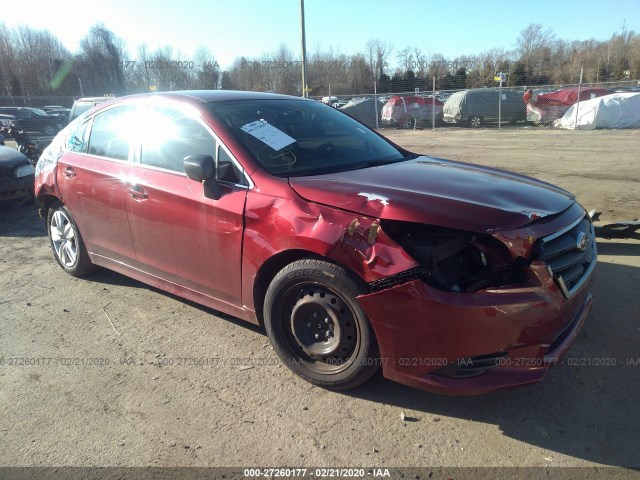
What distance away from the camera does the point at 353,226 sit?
8.13 ft

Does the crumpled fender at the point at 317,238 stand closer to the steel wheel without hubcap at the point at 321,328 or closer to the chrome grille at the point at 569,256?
the steel wheel without hubcap at the point at 321,328

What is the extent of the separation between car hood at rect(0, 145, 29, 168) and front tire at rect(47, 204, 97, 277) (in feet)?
10.7

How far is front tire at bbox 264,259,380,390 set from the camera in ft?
8.39

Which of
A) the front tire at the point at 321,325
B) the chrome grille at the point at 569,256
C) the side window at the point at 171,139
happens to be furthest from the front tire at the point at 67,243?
the chrome grille at the point at 569,256

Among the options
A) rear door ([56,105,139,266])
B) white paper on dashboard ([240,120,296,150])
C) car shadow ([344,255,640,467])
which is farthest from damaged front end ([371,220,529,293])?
rear door ([56,105,139,266])

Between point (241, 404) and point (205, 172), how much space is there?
1.43 meters

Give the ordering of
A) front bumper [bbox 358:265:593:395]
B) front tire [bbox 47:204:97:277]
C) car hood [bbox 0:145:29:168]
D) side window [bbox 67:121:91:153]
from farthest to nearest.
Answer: car hood [bbox 0:145:29:168], front tire [bbox 47:204:97:277], side window [bbox 67:121:91:153], front bumper [bbox 358:265:593:395]

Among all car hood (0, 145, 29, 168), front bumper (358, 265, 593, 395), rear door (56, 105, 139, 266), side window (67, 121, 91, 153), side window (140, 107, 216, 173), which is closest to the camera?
front bumper (358, 265, 593, 395)

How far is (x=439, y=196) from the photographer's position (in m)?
2.55

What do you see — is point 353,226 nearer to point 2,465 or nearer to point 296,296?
point 296,296

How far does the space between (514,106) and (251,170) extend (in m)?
25.5

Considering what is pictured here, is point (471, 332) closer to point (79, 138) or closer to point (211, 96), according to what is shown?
point (211, 96)

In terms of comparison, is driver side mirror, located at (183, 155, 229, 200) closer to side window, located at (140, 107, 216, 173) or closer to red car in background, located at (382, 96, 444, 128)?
side window, located at (140, 107, 216, 173)

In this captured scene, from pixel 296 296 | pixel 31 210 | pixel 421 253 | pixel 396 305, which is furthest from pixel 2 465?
pixel 31 210
